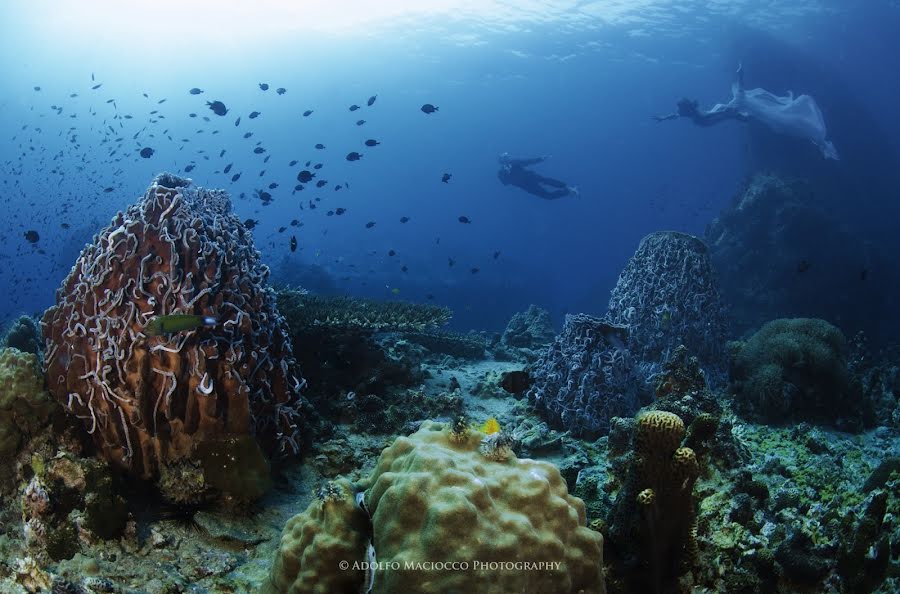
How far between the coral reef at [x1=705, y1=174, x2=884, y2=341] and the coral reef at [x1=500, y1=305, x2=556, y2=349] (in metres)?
9.70

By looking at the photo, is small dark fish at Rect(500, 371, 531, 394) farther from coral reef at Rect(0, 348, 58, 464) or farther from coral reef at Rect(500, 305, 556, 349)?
coral reef at Rect(0, 348, 58, 464)

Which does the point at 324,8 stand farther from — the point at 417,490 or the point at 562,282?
the point at 417,490

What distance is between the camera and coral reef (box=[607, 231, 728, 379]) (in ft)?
29.3

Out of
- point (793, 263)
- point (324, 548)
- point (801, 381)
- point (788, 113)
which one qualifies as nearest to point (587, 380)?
point (801, 381)

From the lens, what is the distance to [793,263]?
2175cm

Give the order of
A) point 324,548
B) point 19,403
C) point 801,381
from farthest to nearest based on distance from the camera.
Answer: point 801,381 → point 19,403 → point 324,548

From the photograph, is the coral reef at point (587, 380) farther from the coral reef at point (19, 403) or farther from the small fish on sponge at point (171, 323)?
the coral reef at point (19, 403)

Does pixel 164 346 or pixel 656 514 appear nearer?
pixel 656 514

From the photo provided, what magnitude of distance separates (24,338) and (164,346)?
4.28 m

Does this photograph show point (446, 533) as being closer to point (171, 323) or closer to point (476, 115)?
point (171, 323)

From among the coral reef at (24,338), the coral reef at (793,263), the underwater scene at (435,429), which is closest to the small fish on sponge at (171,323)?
the underwater scene at (435,429)

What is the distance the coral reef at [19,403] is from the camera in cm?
417

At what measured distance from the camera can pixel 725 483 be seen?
434 cm

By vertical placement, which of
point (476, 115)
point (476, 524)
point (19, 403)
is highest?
point (476, 115)
